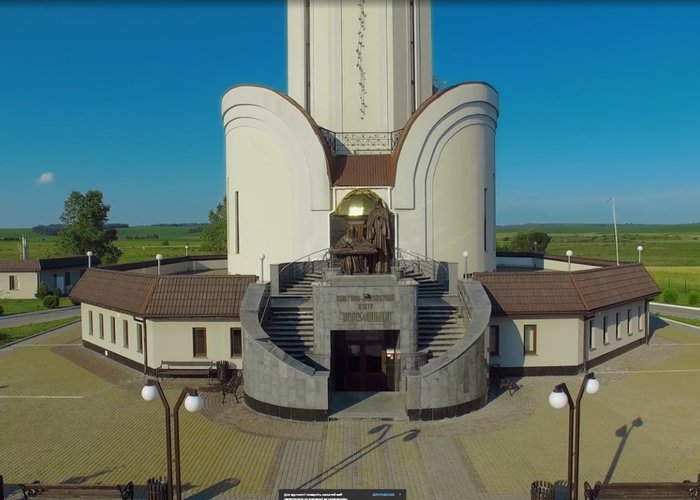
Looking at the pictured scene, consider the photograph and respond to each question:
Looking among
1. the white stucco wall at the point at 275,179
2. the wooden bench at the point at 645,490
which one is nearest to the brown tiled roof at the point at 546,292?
the white stucco wall at the point at 275,179

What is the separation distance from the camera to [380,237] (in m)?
18.6

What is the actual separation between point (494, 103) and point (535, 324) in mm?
12349

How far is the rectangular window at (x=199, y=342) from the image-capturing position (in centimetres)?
1953

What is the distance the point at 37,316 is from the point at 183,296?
21.3 meters

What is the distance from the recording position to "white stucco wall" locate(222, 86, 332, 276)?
2528 centimetres

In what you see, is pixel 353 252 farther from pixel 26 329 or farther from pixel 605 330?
pixel 26 329

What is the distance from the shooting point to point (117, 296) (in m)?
21.1

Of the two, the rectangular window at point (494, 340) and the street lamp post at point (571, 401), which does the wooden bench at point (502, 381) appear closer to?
the rectangular window at point (494, 340)

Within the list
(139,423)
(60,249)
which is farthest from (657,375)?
(60,249)

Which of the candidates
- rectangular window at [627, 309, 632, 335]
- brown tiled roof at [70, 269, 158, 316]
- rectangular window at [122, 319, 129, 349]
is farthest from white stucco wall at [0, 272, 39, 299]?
rectangular window at [627, 309, 632, 335]

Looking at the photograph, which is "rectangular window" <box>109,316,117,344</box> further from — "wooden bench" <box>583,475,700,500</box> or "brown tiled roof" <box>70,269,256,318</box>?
"wooden bench" <box>583,475,700,500</box>

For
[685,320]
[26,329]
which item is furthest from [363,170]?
[685,320]

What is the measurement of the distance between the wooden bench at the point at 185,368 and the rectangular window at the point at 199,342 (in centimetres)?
27

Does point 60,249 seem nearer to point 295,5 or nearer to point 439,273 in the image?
point 295,5
